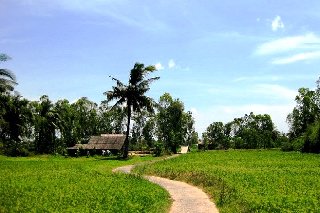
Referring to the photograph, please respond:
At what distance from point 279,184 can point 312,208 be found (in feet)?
26.0

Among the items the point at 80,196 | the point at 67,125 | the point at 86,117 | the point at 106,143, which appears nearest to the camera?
the point at 80,196

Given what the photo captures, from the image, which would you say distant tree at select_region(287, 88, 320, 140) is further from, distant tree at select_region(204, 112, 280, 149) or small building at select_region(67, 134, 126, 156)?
small building at select_region(67, 134, 126, 156)

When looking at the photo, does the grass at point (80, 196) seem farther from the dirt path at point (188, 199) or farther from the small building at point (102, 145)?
the small building at point (102, 145)

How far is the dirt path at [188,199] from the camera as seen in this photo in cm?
1767

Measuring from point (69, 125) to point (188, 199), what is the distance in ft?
250

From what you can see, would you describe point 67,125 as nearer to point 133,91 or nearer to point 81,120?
point 81,120

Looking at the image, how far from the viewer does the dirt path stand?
1767cm

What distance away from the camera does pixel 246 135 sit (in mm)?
114688

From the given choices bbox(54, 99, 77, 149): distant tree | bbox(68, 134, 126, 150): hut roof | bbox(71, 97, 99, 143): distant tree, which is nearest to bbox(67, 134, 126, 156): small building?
bbox(68, 134, 126, 150): hut roof

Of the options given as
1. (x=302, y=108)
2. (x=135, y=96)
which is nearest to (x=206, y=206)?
(x=135, y=96)

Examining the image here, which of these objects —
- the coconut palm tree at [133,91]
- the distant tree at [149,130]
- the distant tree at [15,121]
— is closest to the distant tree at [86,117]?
the distant tree at [149,130]

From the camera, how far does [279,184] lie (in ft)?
76.8

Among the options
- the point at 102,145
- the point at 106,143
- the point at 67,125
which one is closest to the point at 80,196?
the point at 102,145

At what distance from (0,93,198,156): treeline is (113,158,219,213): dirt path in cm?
3013
